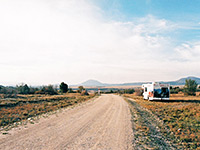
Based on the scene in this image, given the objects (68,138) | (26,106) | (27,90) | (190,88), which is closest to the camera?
(68,138)

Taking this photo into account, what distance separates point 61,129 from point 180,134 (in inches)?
285

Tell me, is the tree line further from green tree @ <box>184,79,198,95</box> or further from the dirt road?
the dirt road

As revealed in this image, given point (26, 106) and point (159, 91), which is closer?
point (26, 106)

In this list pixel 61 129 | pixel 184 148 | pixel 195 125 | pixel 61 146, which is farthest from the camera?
pixel 195 125

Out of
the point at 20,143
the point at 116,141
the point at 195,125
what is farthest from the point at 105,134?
the point at 195,125

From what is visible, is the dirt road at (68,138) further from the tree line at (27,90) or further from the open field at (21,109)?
the tree line at (27,90)

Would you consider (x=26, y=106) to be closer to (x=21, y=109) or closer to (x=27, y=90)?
(x=21, y=109)

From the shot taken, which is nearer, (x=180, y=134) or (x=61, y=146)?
(x=61, y=146)

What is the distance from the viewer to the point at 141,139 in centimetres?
856

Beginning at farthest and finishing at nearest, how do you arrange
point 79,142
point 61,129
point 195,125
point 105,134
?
point 195,125
point 61,129
point 105,134
point 79,142

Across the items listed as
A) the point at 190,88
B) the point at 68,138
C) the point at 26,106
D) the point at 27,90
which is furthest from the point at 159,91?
the point at 27,90

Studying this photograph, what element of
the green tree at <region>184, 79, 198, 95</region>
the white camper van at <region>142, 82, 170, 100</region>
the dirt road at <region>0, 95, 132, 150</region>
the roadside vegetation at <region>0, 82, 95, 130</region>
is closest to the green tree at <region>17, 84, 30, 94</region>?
the roadside vegetation at <region>0, 82, 95, 130</region>

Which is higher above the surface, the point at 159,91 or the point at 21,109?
the point at 159,91

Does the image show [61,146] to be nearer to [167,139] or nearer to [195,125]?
[167,139]
